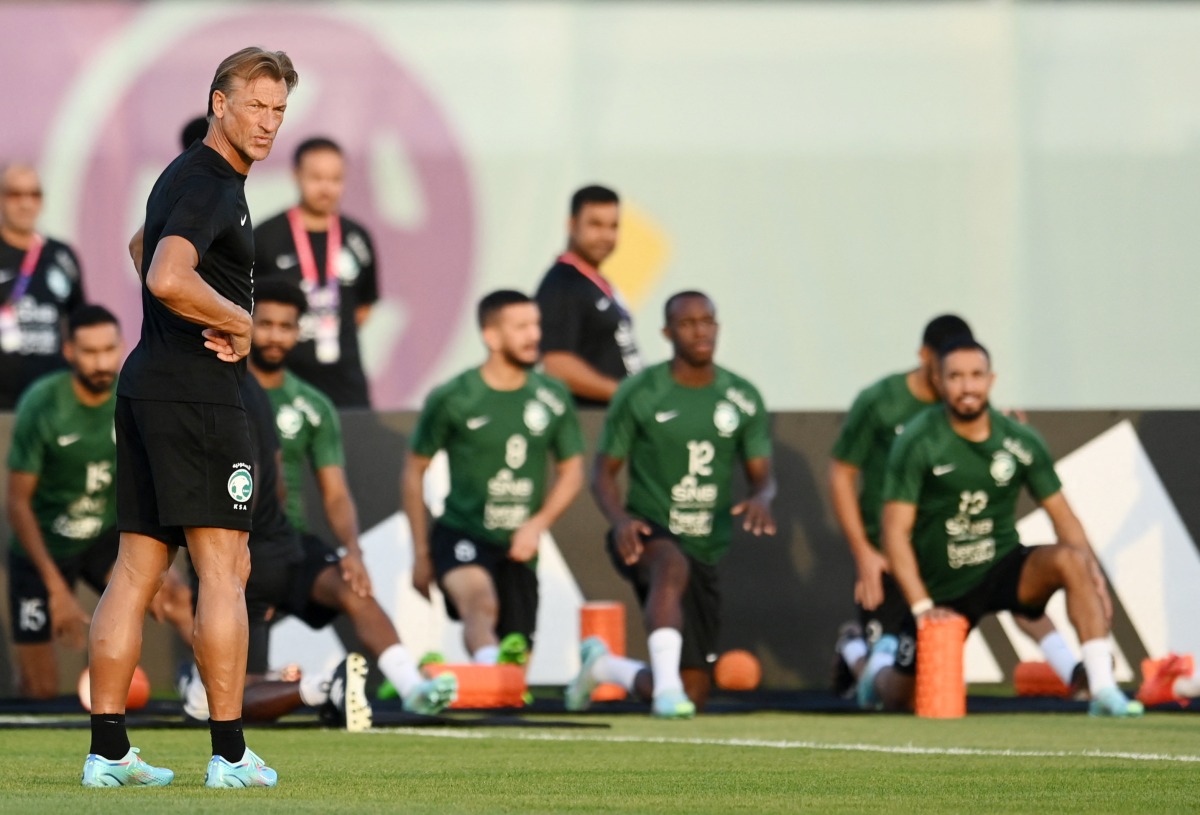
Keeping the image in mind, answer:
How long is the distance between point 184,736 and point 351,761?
1.40 m

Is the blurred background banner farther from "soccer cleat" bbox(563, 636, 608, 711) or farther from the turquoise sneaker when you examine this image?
the turquoise sneaker

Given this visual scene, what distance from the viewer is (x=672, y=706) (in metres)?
9.81

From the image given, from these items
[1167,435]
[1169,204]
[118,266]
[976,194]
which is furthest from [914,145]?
[118,266]

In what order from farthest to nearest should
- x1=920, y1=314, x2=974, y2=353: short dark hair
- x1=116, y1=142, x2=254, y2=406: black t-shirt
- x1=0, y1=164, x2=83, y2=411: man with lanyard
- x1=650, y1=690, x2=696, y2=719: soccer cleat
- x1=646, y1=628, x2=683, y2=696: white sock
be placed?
x1=0, y1=164, x2=83, y2=411: man with lanyard, x1=920, y1=314, x2=974, y2=353: short dark hair, x1=646, y1=628, x2=683, y2=696: white sock, x1=650, y1=690, x2=696, y2=719: soccer cleat, x1=116, y1=142, x2=254, y2=406: black t-shirt

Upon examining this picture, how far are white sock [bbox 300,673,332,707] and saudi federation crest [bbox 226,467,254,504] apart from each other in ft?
9.40

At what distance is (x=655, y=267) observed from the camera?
587 inches

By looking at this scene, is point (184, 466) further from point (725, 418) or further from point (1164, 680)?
point (1164, 680)

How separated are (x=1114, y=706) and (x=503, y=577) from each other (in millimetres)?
2745

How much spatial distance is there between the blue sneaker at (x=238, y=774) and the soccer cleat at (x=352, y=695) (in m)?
2.56

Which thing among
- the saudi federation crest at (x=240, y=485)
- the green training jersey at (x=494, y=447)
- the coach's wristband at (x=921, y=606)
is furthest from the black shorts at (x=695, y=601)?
the saudi federation crest at (x=240, y=485)

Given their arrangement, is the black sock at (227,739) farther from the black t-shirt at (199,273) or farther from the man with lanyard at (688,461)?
the man with lanyard at (688,461)

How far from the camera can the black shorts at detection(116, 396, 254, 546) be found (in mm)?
6355

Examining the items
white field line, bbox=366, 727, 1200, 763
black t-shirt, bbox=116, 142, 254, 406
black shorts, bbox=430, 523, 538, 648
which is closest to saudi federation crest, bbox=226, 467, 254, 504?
black t-shirt, bbox=116, 142, 254, 406

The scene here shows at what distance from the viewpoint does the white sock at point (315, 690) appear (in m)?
9.20
